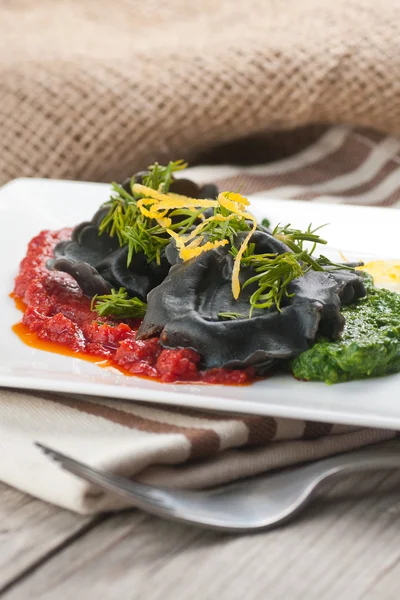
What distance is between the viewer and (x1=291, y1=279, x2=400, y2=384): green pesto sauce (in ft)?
11.1

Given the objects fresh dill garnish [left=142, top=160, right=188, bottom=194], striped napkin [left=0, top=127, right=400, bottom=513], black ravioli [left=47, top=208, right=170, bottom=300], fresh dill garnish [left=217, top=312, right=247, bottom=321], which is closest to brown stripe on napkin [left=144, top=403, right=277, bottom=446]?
striped napkin [left=0, top=127, right=400, bottom=513]

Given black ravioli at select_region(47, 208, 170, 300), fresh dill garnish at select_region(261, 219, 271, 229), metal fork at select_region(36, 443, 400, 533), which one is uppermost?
fresh dill garnish at select_region(261, 219, 271, 229)

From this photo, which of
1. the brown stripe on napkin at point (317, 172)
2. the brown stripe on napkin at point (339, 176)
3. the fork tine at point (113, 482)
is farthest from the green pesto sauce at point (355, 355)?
the brown stripe on napkin at point (317, 172)

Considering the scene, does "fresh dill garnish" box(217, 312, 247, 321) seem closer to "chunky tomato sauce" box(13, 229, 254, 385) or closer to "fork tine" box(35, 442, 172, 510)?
"chunky tomato sauce" box(13, 229, 254, 385)

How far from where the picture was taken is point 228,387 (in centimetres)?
339

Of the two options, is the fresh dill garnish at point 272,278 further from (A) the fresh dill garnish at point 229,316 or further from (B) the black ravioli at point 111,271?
(B) the black ravioli at point 111,271

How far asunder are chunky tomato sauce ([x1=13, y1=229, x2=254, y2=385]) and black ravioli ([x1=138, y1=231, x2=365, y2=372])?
0.07 meters

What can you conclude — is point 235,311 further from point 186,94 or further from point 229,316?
point 186,94

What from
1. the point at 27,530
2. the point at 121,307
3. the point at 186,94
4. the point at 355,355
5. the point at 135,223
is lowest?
the point at 27,530

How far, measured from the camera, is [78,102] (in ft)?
21.3

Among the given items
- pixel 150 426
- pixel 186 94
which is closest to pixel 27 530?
pixel 150 426

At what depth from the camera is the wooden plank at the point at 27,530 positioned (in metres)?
2.85

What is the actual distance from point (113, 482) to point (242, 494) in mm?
481

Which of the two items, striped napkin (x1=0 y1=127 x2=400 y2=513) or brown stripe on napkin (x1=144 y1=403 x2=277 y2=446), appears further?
brown stripe on napkin (x1=144 y1=403 x2=277 y2=446)
